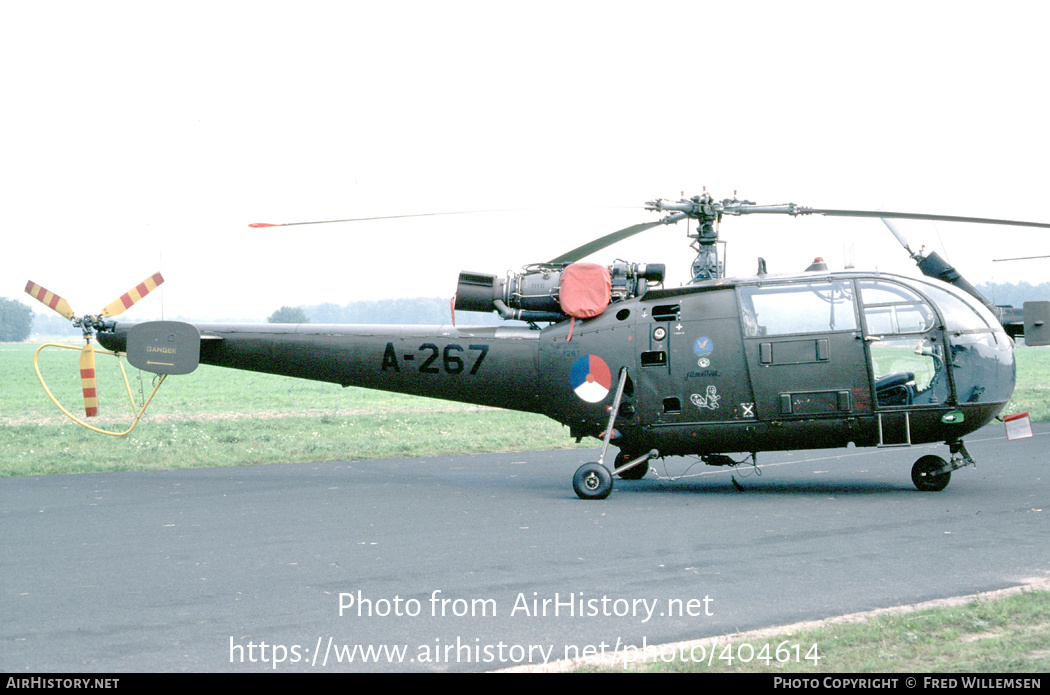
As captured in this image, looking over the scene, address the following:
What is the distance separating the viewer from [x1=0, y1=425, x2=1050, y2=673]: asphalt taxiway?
5.27 metres

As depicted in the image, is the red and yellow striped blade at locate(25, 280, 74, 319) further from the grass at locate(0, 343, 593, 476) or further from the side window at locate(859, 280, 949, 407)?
the side window at locate(859, 280, 949, 407)

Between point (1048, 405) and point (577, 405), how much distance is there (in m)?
18.5

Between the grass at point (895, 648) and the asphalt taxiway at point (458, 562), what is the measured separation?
15.9 inches

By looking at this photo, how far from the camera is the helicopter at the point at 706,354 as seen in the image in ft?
35.0

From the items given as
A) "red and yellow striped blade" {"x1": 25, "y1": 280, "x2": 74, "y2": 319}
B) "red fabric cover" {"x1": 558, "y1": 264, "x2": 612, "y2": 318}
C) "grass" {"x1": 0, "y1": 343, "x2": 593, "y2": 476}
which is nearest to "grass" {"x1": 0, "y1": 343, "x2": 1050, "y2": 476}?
"grass" {"x1": 0, "y1": 343, "x2": 593, "y2": 476}

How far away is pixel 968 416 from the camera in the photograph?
10.6 meters

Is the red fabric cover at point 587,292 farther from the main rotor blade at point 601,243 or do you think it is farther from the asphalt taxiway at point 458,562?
the asphalt taxiway at point 458,562

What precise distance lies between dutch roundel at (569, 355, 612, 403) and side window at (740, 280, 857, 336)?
1.82m

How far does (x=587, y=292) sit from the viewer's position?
1170 cm

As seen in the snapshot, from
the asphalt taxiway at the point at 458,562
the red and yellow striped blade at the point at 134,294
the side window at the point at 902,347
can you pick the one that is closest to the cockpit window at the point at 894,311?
the side window at the point at 902,347
